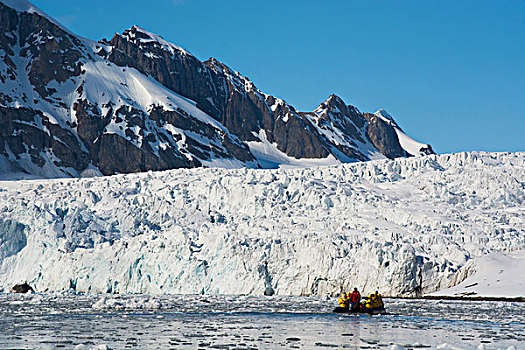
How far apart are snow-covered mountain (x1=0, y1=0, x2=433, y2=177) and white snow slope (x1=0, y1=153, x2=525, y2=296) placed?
194 ft

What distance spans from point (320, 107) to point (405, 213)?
152 m

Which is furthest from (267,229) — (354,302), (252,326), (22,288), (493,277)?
(252,326)

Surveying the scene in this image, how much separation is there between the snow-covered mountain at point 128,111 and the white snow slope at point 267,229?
59099 millimetres

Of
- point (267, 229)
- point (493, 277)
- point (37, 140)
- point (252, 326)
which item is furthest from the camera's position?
point (37, 140)

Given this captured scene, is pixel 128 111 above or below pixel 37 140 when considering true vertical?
above

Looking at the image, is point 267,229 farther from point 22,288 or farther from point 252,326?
point 252,326

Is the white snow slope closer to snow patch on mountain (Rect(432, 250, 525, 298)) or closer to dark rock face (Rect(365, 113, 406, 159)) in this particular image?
snow patch on mountain (Rect(432, 250, 525, 298))

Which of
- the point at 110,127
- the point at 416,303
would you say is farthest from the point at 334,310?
the point at 110,127

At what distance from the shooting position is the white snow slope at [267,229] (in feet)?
116

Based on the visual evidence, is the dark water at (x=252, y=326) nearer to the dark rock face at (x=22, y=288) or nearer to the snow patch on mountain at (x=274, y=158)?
the dark rock face at (x=22, y=288)

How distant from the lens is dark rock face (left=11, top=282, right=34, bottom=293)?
38.7 meters

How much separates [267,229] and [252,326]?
60.2 feet

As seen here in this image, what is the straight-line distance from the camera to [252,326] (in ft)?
64.5

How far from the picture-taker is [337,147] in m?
167
